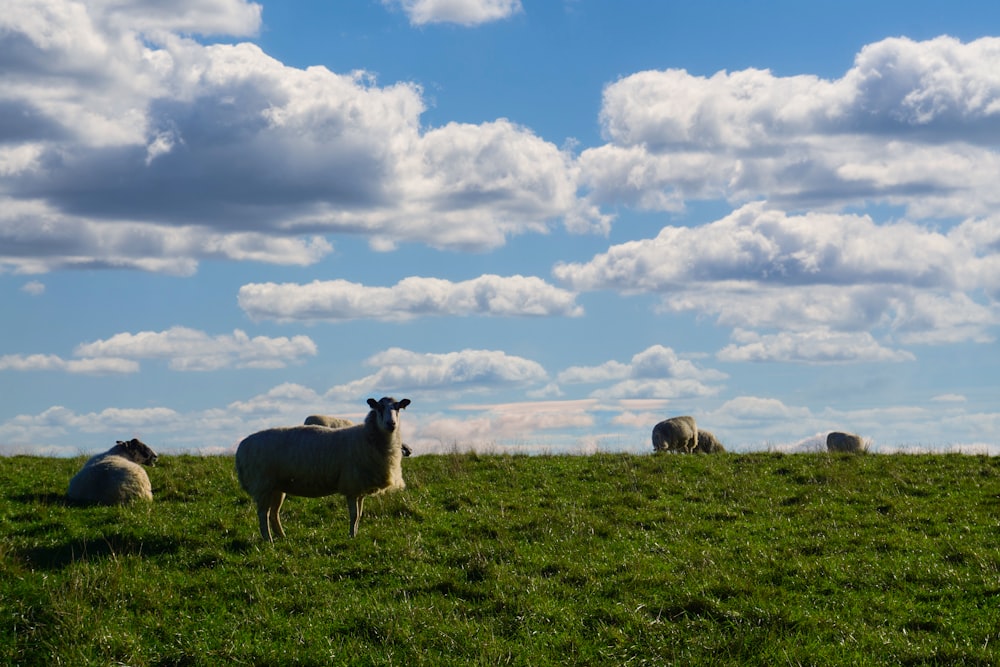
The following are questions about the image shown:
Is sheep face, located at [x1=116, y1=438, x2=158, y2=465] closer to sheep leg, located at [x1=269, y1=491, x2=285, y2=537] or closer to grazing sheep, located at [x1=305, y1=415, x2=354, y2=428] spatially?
grazing sheep, located at [x1=305, y1=415, x2=354, y2=428]

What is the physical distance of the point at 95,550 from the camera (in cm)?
1686

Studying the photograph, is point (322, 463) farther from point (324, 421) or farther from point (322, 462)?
point (324, 421)

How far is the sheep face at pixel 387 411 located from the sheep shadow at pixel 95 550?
418 centimetres

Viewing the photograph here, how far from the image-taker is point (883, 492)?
885 inches

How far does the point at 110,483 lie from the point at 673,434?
69.9 feet

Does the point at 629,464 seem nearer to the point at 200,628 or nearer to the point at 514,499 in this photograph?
the point at 514,499

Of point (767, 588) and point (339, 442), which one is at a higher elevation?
point (339, 442)

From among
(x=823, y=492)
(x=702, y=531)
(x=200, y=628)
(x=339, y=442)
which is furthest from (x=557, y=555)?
(x=823, y=492)

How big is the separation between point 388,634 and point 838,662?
5.77 m

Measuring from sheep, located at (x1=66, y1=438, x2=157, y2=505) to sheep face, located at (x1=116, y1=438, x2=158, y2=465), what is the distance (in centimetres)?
298

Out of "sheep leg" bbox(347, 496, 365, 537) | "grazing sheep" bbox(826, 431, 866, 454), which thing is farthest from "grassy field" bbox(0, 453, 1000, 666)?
"grazing sheep" bbox(826, 431, 866, 454)

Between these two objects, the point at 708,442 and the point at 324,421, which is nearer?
the point at 324,421

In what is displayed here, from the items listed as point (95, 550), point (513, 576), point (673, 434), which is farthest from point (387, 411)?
point (673, 434)

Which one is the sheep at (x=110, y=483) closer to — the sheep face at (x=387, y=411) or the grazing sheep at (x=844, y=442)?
the sheep face at (x=387, y=411)
